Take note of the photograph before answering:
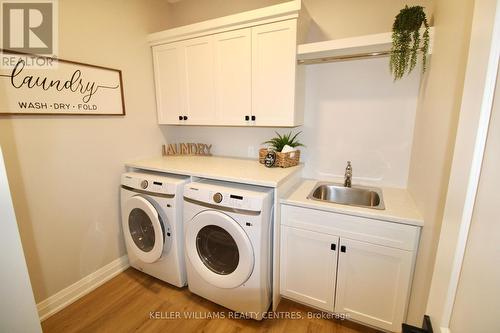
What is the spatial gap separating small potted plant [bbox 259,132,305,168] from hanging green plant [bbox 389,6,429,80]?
3.02ft

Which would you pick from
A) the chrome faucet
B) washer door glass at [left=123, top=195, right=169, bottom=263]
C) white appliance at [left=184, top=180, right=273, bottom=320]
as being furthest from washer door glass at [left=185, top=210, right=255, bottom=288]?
the chrome faucet

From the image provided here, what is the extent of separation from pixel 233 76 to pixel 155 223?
140cm

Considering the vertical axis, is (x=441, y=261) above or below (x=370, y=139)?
below

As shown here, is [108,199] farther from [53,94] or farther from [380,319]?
[380,319]

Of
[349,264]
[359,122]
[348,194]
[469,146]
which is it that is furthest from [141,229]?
[469,146]

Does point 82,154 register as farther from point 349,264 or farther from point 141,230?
point 349,264

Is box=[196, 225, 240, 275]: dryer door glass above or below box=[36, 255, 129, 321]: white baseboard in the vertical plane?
above

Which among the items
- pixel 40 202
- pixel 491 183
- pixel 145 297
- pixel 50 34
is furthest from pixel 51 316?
pixel 491 183

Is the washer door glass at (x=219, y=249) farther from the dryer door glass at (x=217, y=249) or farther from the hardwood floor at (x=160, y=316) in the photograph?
the hardwood floor at (x=160, y=316)

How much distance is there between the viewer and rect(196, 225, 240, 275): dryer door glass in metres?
1.68

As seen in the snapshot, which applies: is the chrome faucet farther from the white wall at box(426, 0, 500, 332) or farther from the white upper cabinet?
the white wall at box(426, 0, 500, 332)

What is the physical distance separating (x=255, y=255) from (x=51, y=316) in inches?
64.9

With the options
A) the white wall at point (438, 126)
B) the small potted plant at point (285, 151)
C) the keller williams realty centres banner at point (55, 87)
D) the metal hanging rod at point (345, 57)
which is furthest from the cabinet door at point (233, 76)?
the white wall at point (438, 126)

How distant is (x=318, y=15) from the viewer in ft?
6.38
